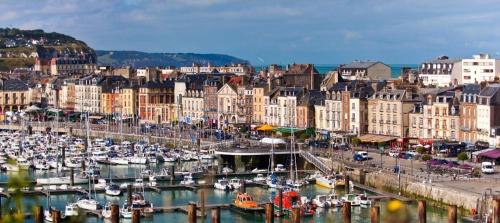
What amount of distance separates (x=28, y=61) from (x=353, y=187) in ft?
436

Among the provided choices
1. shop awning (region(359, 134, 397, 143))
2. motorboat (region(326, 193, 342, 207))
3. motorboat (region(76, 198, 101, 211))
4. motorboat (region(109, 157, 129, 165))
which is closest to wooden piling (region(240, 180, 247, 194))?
motorboat (region(326, 193, 342, 207))

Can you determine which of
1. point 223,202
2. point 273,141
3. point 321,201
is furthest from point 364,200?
point 273,141

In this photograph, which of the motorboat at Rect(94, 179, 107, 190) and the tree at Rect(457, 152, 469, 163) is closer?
the motorboat at Rect(94, 179, 107, 190)

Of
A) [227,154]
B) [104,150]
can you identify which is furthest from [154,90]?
[227,154]

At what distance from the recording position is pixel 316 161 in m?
56.5

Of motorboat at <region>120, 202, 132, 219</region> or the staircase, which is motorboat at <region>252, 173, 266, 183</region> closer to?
the staircase

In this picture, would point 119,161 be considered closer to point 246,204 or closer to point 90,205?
point 90,205

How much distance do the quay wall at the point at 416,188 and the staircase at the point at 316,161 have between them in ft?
9.86

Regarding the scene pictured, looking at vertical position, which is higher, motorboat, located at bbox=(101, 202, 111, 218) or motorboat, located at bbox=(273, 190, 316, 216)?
motorboat, located at bbox=(273, 190, 316, 216)

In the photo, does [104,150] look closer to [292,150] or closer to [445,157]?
[292,150]

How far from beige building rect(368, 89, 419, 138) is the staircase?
25.2ft

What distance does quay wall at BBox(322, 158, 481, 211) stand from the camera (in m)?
38.8

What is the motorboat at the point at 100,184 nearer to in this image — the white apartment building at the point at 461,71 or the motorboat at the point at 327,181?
the motorboat at the point at 327,181

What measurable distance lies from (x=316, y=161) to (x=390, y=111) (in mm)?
9166
